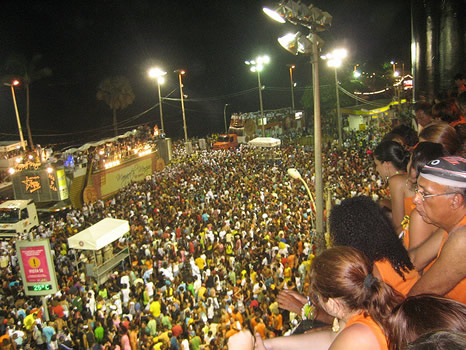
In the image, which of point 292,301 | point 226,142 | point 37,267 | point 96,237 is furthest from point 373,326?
point 226,142

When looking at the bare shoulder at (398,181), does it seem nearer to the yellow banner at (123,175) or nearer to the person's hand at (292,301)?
the person's hand at (292,301)

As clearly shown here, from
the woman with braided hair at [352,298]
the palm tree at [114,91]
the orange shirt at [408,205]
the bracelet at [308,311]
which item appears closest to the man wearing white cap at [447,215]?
the woman with braided hair at [352,298]

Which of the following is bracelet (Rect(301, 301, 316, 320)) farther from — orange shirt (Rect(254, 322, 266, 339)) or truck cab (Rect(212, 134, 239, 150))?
truck cab (Rect(212, 134, 239, 150))

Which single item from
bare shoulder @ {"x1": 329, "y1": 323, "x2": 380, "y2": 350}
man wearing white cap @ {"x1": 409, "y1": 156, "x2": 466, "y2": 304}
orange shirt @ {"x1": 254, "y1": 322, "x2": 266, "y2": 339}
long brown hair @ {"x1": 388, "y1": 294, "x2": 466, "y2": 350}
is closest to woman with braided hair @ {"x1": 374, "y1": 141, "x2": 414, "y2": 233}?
man wearing white cap @ {"x1": 409, "y1": 156, "x2": 466, "y2": 304}

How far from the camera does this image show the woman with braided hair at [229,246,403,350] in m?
1.65

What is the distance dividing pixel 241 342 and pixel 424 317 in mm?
873

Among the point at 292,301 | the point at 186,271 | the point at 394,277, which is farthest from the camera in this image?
the point at 186,271

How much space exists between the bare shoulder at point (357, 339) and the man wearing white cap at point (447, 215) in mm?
540

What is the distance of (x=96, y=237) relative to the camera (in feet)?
36.4

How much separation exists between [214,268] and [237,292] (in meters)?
1.62

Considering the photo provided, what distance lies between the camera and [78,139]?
4294 centimetres

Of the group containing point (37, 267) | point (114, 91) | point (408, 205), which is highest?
point (114, 91)

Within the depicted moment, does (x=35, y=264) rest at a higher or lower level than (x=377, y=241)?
lower

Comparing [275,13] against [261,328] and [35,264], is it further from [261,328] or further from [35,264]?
[35,264]
